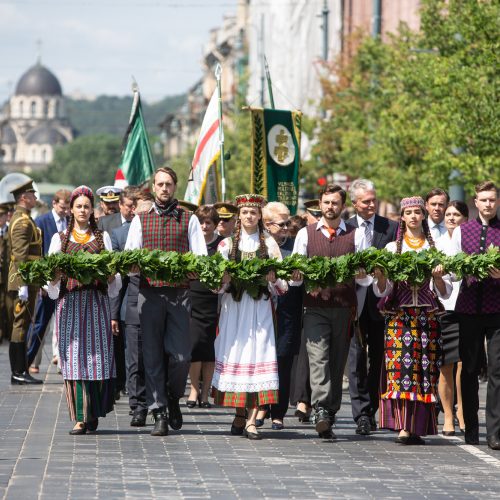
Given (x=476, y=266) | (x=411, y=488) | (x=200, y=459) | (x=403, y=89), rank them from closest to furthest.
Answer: (x=411, y=488)
(x=200, y=459)
(x=476, y=266)
(x=403, y=89)

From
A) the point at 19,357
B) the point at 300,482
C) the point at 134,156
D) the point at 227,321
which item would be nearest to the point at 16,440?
the point at 227,321

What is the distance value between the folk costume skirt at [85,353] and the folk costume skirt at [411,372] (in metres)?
2.08

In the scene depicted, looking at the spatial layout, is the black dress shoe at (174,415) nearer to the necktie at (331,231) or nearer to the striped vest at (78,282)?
the striped vest at (78,282)

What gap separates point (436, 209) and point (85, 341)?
120 inches

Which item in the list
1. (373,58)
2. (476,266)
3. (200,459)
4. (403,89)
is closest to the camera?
(200,459)

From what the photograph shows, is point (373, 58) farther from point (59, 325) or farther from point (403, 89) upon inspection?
point (59, 325)

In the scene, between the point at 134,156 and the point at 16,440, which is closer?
the point at 16,440

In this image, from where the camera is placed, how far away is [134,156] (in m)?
21.8

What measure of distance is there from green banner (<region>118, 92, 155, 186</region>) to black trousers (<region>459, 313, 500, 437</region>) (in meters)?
10.2

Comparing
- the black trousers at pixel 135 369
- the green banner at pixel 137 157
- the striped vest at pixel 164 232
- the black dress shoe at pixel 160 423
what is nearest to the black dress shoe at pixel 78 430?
the black dress shoe at pixel 160 423

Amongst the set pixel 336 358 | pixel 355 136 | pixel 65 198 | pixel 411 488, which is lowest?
pixel 411 488

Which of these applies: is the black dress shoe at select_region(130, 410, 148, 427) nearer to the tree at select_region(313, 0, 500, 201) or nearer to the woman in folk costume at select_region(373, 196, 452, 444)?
the woman in folk costume at select_region(373, 196, 452, 444)

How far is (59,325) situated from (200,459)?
1963mm

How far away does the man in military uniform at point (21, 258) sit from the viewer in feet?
53.9
